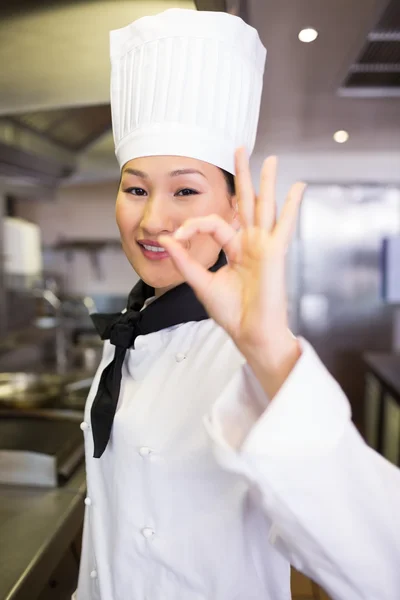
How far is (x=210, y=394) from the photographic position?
575 mm

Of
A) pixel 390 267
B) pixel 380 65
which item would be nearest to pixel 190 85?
pixel 380 65

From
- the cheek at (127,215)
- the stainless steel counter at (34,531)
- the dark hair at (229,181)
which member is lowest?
the stainless steel counter at (34,531)

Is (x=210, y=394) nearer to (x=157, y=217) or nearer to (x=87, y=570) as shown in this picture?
(x=157, y=217)

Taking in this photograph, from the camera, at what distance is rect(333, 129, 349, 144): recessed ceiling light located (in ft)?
5.95

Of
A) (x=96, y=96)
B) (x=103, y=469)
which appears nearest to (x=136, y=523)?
(x=103, y=469)

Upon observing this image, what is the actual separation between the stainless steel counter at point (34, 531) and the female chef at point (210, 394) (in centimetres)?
12

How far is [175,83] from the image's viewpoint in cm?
58

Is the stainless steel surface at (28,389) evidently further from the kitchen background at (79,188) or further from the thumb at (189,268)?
the thumb at (189,268)

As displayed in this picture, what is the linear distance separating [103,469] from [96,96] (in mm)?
909

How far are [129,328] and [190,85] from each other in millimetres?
329

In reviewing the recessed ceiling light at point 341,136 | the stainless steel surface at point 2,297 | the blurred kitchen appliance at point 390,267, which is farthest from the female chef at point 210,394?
the blurred kitchen appliance at point 390,267

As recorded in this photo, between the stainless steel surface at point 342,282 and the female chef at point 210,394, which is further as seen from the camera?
the stainless steel surface at point 342,282

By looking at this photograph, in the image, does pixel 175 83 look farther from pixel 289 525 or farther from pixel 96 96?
pixel 96 96

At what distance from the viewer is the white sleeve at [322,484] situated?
Result: 0.39m
